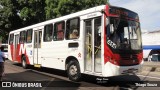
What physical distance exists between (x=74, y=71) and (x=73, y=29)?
1.95m

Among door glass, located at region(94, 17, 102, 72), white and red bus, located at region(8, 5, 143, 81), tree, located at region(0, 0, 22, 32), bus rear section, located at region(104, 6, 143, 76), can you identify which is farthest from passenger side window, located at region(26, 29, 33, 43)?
tree, located at region(0, 0, 22, 32)

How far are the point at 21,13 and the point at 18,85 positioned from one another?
25521 millimetres

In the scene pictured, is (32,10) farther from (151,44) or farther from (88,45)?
(88,45)

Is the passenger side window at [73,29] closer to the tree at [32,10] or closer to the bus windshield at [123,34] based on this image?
the bus windshield at [123,34]

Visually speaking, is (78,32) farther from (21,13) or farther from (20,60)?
(21,13)

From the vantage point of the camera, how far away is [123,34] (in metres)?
12.2

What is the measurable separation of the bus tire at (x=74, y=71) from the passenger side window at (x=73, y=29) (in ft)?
4.00

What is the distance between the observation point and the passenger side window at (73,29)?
43.8 ft

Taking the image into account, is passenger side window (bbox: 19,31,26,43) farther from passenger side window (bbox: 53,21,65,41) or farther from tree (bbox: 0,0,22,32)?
tree (bbox: 0,0,22,32)

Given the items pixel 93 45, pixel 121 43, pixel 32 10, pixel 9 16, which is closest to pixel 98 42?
pixel 93 45

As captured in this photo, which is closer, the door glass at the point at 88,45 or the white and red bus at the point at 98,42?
the white and red bus at the point at 98,42

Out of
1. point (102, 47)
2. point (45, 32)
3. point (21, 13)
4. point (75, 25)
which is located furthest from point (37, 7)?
point (102, 47)

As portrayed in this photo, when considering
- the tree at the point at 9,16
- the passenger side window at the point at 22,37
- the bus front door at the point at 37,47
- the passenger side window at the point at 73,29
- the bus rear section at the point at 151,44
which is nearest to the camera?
the passenger side window at the point at 73,29

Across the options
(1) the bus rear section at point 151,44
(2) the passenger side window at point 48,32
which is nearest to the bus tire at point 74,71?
(2) the passenger side window at point 48,32
